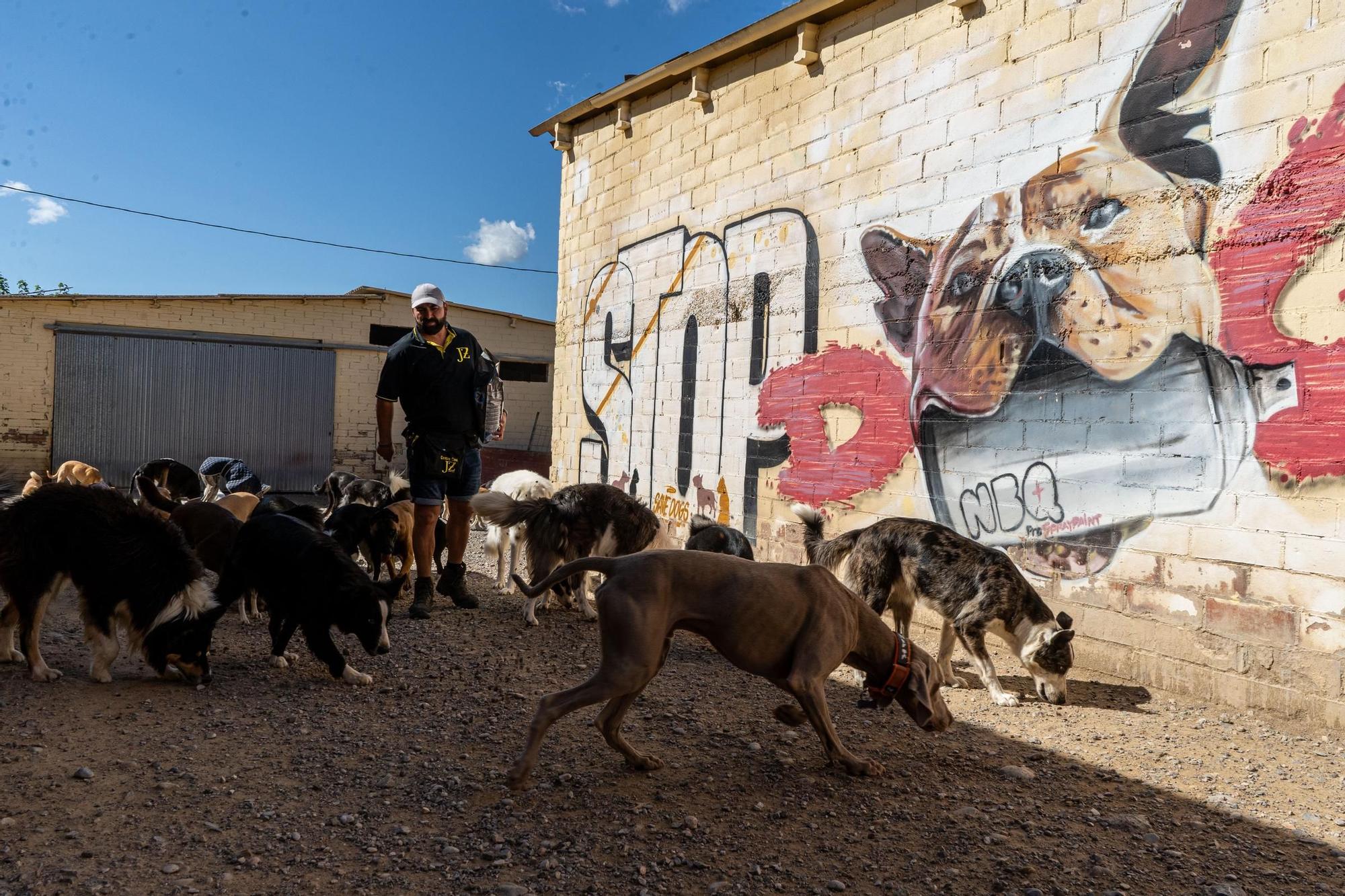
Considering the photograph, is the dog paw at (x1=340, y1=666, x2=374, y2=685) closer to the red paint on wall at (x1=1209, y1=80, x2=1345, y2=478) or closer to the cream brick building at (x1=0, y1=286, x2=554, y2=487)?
the red paint on wall at (x1=1209, y1=80, x2=1345, y2=478)

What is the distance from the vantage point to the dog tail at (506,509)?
239 inches

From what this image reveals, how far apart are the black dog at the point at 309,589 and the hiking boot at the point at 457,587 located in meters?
1.65

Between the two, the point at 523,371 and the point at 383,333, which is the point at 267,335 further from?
the point at 523,371

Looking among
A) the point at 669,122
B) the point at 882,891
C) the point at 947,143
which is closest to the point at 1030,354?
the point at 947,143

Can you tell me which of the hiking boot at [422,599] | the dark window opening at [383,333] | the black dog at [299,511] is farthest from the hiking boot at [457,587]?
the dark window opening at [383,333]

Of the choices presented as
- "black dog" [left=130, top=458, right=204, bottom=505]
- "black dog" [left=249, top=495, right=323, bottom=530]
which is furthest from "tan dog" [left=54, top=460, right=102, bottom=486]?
"black dog" [left=249, top=495, right=323, bottom=530]

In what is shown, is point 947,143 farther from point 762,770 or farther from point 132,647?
point 132,647

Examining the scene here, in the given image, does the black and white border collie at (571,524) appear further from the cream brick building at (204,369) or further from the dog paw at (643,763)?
the cream brick building at (204,369)

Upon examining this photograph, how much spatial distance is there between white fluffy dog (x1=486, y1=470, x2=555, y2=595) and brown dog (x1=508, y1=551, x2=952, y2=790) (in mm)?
3583

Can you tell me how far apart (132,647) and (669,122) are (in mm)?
7355

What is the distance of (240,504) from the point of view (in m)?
7.14

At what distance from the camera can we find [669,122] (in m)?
9.37

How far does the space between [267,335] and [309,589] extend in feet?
48.1

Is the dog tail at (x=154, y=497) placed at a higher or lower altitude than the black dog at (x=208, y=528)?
higher
